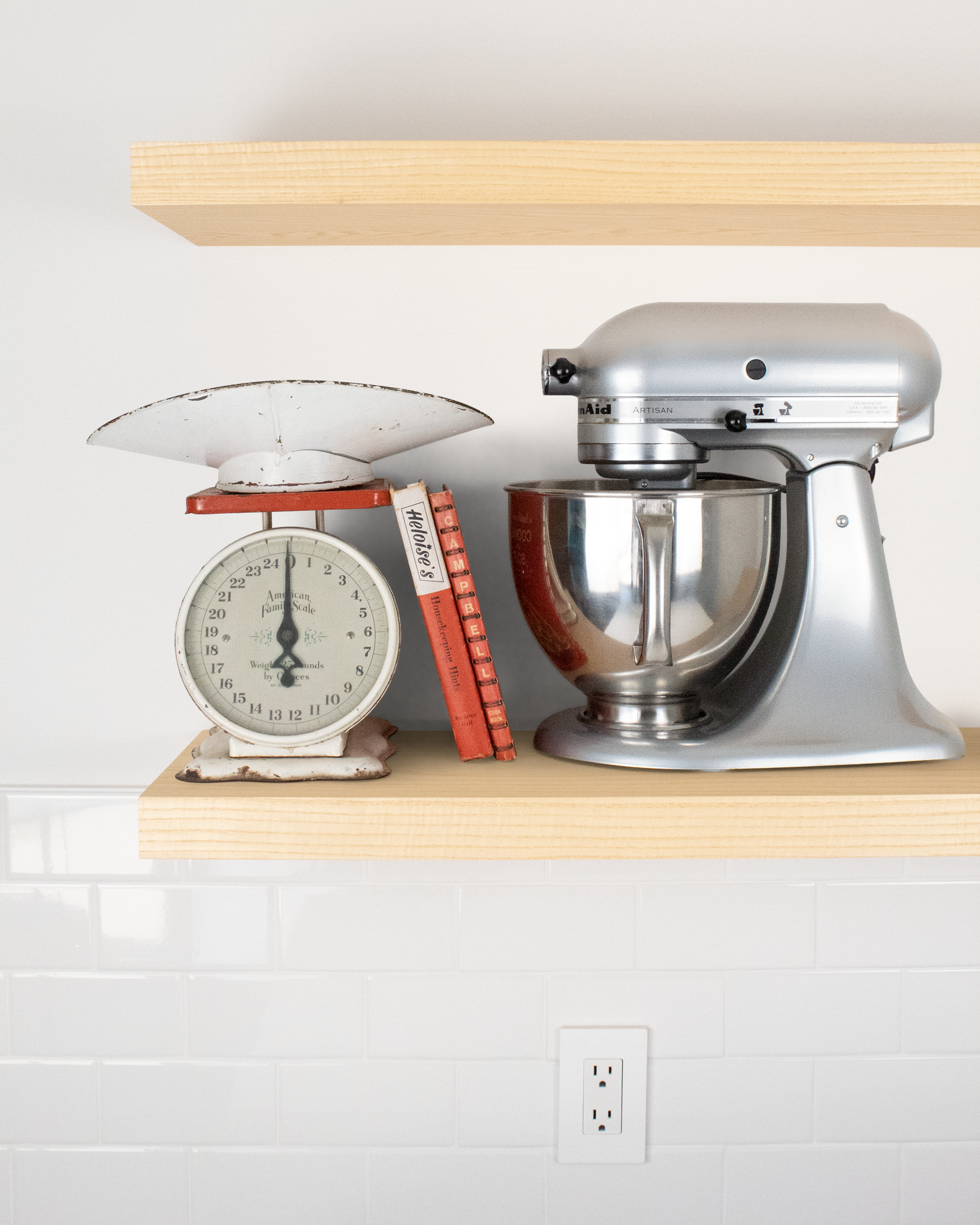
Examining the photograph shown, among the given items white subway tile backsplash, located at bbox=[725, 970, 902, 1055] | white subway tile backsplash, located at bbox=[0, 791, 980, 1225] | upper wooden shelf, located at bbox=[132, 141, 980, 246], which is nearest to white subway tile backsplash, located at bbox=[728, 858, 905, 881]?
white subway tile backsplash, located at bbox=[0, 791, 980, 1225]

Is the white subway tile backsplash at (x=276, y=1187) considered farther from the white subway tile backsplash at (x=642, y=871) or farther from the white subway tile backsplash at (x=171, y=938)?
the white subway tile backsplash at (x=642, y=871)

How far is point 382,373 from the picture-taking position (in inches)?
41.7

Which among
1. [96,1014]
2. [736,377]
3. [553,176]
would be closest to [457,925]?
[96,1014]

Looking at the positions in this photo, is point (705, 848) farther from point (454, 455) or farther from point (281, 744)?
point (454, 455)

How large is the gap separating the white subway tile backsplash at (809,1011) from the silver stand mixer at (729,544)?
36cm

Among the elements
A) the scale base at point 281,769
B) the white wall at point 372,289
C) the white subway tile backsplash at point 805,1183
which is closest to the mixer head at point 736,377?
the white wall at point 372,289

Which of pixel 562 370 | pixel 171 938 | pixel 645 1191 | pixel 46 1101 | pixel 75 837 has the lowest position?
pixel 645 1191

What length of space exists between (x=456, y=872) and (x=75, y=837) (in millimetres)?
408

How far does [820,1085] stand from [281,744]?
2.39ft

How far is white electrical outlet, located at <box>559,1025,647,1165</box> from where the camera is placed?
112cm

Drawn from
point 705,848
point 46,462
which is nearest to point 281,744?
point 705,848

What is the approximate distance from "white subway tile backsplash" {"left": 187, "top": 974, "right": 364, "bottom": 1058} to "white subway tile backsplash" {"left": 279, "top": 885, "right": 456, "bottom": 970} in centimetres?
3

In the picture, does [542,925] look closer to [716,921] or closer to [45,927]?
[716,921]

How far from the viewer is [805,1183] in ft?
3.73
